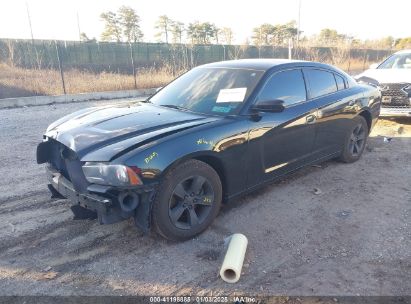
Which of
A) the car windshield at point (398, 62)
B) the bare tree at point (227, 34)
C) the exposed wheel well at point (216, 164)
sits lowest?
the exposed wheel well at point (216, 164)

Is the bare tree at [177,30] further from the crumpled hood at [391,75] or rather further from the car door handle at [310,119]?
the car door handle at [310,119]

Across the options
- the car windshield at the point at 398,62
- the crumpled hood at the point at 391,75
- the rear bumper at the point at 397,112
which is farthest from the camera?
the car windshield at the point at 398,62

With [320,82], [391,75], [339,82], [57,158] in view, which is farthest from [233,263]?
[391,75]

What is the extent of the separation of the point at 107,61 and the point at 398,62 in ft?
59.4

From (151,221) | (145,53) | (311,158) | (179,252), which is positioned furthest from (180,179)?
(145,53)

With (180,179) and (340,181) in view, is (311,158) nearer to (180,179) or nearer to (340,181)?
(340,181)

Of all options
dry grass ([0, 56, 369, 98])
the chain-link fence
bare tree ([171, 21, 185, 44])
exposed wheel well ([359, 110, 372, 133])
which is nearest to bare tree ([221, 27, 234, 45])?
the chain-link fence

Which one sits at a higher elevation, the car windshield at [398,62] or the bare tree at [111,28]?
the bare tree at [111,28]

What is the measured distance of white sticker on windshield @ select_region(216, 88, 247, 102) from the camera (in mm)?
3716

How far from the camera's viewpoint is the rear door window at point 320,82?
446 centimetres

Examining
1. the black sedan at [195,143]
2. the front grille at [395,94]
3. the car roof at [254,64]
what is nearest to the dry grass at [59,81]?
the front grille at [395,94]

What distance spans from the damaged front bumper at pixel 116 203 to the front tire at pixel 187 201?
0.09 meters

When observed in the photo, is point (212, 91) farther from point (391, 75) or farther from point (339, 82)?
point (391, 75)

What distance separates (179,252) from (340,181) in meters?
2.76
